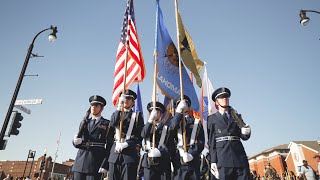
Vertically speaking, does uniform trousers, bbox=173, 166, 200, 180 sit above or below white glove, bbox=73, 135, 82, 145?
below

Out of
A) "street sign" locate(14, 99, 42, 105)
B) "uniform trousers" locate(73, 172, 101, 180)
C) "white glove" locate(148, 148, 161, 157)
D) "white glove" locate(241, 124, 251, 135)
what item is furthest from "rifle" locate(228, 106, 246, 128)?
"street sign" locate(14, 99, 42, 105)

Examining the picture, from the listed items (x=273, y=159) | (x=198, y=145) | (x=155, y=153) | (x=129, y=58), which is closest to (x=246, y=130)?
(x=198, y=145)

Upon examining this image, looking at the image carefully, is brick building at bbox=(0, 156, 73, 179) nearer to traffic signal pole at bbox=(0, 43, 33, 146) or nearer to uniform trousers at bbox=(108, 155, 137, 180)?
traffic signal pole at bbox=(0, 43, 33, 146)

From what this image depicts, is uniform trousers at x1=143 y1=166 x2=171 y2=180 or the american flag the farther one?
the american flag

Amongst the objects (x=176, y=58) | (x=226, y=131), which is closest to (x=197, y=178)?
(x=226, y=131)

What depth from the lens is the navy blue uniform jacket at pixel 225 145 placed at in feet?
14.7

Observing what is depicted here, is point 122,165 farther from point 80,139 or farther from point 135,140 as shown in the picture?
point 80,139

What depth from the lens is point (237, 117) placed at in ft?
15.7

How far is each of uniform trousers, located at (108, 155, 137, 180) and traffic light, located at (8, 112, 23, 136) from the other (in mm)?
7846

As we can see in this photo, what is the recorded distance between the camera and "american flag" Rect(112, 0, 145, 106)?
6910 millimetres

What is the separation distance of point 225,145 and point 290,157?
53669 mm

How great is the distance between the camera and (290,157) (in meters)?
50.7

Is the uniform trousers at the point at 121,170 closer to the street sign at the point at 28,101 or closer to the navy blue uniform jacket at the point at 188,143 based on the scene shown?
the navy blue uniform jacket at the point at 188,143

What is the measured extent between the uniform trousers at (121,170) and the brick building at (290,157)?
44.8 metres
